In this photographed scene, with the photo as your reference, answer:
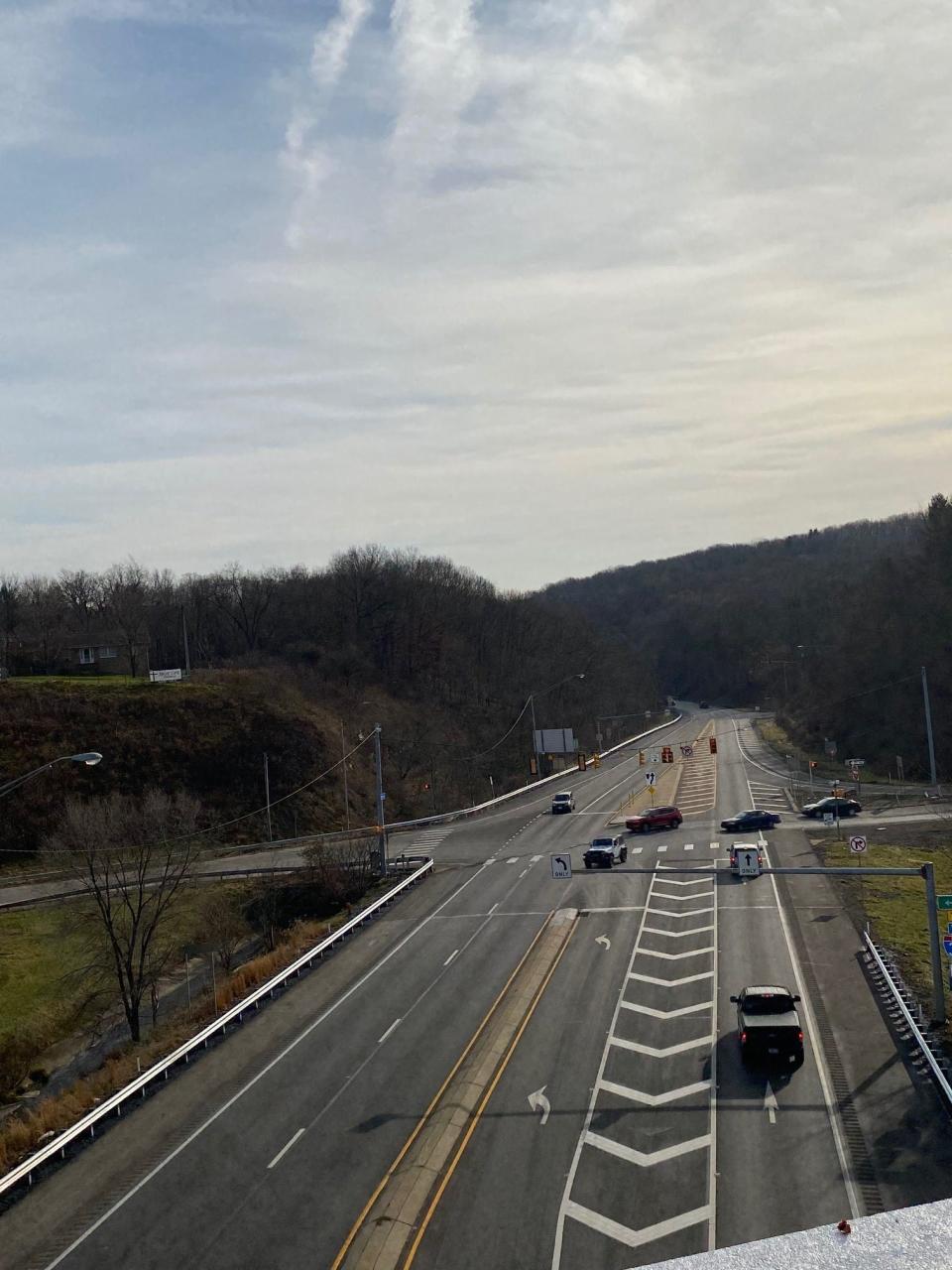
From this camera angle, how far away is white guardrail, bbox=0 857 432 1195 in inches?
874

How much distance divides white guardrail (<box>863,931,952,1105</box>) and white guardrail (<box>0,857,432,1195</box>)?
1864cm

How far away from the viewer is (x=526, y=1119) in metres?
23.7

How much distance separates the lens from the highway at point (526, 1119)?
19.0 m

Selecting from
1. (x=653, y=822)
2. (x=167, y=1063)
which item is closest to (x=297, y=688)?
(x=653, y=822)

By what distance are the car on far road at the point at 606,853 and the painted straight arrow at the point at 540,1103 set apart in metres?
23.5

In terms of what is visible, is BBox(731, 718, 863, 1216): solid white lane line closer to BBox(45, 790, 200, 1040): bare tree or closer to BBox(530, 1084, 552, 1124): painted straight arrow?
BBox(530, 1084, 552, 1124): painted straight arrow

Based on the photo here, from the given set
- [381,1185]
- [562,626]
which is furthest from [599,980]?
[562,626]

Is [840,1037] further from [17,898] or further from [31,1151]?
[17,898]

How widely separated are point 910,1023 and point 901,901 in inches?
646

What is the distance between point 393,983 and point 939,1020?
1657cm

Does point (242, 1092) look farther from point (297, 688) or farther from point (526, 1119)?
point (297, 688)

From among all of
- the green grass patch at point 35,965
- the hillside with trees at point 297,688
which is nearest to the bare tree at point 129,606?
the hillside with trees at point 297,688

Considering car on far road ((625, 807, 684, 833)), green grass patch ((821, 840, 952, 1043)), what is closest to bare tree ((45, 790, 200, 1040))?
car on far road ((625, 807, 684, 833))

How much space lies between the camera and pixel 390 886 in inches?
2000
